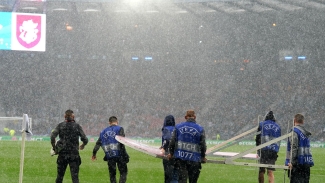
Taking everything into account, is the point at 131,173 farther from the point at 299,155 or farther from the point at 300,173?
the point at 299,155

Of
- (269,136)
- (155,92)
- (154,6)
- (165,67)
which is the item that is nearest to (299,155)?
(269,136)

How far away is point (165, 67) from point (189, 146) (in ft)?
151

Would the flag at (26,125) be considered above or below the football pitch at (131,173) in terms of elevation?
above

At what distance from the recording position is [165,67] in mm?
55875

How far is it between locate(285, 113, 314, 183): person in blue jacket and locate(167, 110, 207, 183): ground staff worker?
5.69 feet

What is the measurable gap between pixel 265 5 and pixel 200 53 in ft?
44.3

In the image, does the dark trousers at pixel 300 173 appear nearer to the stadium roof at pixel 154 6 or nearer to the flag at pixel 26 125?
the flag at pixel 26 125

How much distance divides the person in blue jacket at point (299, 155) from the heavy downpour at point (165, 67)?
Result: 35.0 m

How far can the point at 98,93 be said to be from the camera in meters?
53.7

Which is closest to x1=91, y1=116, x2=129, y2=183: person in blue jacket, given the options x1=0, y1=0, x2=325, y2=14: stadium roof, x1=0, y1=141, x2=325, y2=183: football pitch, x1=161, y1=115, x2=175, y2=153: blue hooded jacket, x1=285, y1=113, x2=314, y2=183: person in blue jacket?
x1=161, y1=115, x2=175, y2=153: blue hooded jacket

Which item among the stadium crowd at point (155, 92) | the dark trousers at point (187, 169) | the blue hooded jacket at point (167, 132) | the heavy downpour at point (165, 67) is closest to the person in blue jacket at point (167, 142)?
the blue hooded jacket at point (167, 132)

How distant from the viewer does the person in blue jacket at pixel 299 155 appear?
34.4 ft

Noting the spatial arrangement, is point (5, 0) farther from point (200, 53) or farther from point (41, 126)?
point (200, 53)

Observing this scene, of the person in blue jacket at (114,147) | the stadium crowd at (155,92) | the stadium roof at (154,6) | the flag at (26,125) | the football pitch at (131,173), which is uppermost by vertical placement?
the stadium roof at (154,6)
